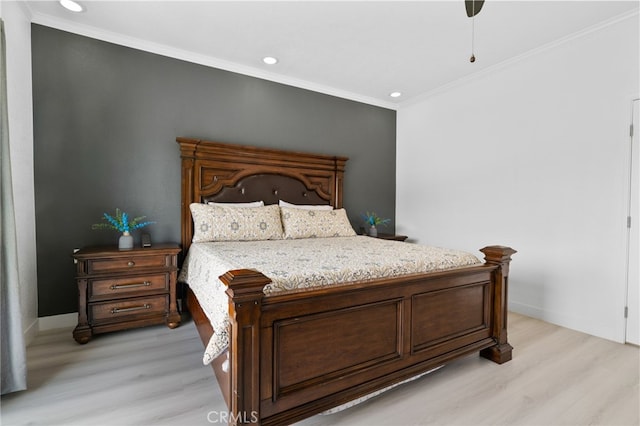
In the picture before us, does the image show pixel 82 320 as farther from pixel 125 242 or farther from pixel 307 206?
pixel 307 206

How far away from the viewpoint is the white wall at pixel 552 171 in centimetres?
261

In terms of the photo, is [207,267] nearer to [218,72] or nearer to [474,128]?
[218,72]

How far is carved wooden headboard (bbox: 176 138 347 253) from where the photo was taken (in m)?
3.20

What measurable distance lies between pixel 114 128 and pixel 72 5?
972 millimetres

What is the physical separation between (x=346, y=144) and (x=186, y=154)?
2143mm

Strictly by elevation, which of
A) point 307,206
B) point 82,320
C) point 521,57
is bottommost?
point 82,320

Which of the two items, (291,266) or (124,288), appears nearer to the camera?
(291,266)

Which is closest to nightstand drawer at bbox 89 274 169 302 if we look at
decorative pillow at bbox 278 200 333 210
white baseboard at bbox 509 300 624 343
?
decorative pillow at bbox 278 200 333 210

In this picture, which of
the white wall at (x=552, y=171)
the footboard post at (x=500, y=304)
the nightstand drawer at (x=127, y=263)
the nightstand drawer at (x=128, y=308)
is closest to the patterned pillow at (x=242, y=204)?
the nightstand drawer at (x=127, y=263)

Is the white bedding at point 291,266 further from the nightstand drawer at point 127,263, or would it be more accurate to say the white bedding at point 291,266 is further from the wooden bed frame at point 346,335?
the nightstand drawer at point 127,263

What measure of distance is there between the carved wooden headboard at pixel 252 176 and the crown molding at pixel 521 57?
1464 mm

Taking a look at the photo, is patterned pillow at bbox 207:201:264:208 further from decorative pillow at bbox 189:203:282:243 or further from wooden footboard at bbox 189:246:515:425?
wooden footboard at bbox 189:246:515:425

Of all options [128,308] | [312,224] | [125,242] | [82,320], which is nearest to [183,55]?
[125,242]

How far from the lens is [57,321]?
8.91ft
